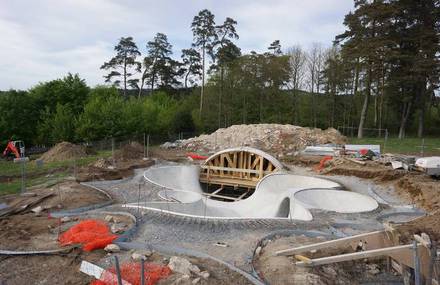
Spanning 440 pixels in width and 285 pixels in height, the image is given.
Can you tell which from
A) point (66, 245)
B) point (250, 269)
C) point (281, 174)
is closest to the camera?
point (250, 269)

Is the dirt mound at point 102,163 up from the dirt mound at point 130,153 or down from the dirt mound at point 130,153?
down

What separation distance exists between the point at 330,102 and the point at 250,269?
94.0 ft

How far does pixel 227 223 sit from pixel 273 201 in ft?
15.4

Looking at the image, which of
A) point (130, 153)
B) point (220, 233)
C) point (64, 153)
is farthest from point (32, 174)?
point (220, 233)

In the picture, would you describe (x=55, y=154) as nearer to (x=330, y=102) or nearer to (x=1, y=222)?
(x=1, y=222)

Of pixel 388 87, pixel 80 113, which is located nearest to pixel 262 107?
pixel 388 87

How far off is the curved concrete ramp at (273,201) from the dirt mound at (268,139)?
312 inches

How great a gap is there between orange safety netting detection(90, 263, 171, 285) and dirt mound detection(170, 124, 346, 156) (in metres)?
16.7

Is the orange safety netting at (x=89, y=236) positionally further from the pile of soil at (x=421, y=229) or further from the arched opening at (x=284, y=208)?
the arched opening at (x=284, y=208)

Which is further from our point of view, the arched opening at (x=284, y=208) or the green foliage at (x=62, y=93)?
the green foliage at (x=62, y=93)

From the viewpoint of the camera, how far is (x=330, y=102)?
1262 inches

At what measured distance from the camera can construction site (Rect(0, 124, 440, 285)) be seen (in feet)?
17.4

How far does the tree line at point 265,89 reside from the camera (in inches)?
973

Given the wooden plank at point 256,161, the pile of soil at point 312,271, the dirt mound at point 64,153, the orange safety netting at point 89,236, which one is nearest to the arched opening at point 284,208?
the wooden plank at point 256,161
